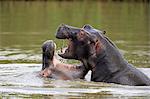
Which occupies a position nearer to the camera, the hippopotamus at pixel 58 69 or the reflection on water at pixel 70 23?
the hippopotamus at pixel 58 69

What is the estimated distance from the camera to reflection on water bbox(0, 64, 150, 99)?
8.98m

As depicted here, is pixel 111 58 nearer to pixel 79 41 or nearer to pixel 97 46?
pixel 97 46

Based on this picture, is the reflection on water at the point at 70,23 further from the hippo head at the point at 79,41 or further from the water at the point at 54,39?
the hippo head at the point at 79,41

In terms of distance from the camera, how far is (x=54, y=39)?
18.6 m

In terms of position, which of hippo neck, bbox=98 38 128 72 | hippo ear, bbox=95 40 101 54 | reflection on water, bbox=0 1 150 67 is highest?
hippo ear, bbox=95 40 101 54

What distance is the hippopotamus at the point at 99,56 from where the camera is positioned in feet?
31.9

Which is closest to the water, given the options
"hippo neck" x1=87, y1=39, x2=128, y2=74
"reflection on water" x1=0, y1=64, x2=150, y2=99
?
"reflection on water" x1=0, y1=64, x2=150, y2=99

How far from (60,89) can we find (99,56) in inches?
34.2

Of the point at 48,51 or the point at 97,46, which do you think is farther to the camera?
the point at 48,51

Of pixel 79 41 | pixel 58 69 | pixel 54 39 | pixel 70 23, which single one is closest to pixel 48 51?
pixel 58 69

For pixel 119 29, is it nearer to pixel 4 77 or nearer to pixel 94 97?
pixel 4 77

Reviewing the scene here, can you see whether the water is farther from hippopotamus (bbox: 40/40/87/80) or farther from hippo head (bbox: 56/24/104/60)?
hippo head (bbox: 56/24/104/60)

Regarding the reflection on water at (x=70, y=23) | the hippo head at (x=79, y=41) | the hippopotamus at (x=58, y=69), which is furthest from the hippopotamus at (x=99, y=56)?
the reflection on water at (x=70, y=23)

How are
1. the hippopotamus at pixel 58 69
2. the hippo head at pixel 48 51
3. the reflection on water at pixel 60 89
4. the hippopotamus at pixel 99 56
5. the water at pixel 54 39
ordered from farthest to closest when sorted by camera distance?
Answer: the hippopotamus at pixel 58 69
the hippo head at pixel 48 51
the hippopotamus at pixel 99 56
the water at pixel 54 39
the reflection on water at pixel 60 89
